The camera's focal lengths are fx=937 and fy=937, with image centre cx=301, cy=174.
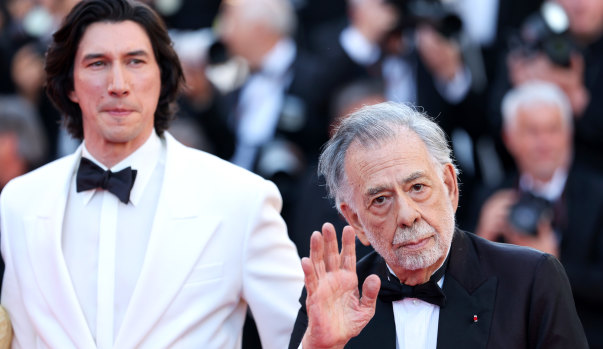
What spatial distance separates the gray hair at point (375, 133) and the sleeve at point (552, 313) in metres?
0.46

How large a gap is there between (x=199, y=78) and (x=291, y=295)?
10.8ft

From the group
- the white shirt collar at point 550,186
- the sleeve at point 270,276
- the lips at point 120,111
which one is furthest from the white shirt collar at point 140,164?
the white shirt collar at point 550,186

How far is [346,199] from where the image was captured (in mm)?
2877

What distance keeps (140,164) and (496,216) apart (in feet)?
6.76

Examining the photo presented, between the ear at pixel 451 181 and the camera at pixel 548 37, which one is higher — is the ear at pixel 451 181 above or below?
below

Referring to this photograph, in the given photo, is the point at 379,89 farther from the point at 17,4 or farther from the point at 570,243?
the point at 17,4

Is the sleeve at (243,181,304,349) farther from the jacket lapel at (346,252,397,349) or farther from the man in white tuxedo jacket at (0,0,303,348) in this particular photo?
the jacket lapel at (346,252,397,349)

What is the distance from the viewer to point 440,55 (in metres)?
5.75

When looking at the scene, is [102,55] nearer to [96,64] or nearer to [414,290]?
[96,64]

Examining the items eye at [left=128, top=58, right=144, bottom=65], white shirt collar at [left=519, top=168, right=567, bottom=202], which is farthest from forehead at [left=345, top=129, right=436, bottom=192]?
white shirt collar at [left=519, top=168, right=567, bottom=202]

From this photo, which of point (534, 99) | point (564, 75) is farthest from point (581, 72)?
point (534, 99)

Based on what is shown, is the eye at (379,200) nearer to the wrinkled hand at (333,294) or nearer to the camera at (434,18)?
the wrinkled hand at (333,294)

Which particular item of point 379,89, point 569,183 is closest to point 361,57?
point 379,89

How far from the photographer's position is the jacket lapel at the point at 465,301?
262 centimetres
